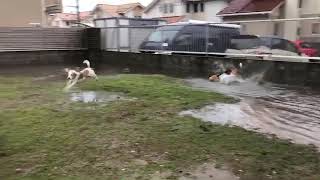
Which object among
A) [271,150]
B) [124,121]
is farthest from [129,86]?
[271,150]

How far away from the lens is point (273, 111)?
26.5 feet

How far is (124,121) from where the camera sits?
264 inches

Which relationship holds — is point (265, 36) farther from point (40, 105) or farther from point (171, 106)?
point (40, 105)

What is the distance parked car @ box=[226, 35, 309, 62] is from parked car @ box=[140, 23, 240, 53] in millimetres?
474

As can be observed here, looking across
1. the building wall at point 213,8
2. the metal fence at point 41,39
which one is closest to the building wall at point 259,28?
the metal fence at point 41,39

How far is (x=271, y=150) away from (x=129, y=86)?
5485mm

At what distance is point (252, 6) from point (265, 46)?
23.3 metres

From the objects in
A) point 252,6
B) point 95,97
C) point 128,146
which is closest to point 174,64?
point 95,97

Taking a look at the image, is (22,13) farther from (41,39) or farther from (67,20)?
(67,20)

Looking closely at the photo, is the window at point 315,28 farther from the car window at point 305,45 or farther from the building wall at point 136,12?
the building wall at point 136,12

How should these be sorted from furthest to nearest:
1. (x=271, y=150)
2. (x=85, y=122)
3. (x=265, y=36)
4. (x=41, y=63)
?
(x=41, y=63), (x=265, y=36), (x=85, y=122), (x=271, y=150)

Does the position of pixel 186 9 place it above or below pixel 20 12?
above

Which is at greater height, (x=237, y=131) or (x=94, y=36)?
(x=94, y=36)

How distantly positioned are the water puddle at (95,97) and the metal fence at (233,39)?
15.1ft
